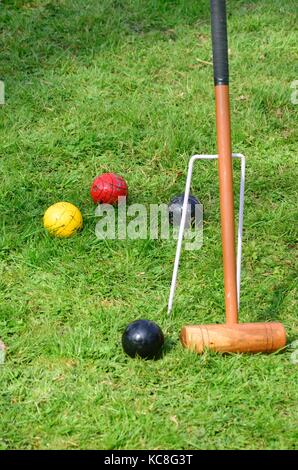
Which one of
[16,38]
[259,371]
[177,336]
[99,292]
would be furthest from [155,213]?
[16,38]

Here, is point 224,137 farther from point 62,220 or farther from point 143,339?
point 62,220

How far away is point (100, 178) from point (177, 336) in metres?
1.39

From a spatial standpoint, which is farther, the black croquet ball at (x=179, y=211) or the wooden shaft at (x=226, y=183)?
the black croquet ball at (x=179, y=211)

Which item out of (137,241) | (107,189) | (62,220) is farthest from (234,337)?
(107,189)

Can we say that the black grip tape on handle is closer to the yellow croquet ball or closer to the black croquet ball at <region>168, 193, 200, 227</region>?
the black croquet ball at <region>168, 193, 200, 227</region>

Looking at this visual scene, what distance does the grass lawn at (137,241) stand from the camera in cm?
331

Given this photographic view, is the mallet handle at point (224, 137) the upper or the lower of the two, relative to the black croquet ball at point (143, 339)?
upper

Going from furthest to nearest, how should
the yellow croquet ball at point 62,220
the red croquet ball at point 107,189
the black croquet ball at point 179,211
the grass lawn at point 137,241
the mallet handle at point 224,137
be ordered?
the red croquet ball at point 107,189, the black croquet ball at point 179,211, the yellow croquet ball at point 62,220, the mallet handle at point 224,137, the grass lawn at point 137,241

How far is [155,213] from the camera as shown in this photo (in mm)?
4809

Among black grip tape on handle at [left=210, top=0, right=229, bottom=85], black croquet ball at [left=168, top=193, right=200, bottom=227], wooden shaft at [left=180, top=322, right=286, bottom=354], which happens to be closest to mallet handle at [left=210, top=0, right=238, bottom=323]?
black grip tape on handle at [left=210, top=0, right=229, bottom=85]

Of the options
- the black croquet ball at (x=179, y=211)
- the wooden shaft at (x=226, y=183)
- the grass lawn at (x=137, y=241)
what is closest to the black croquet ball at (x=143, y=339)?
the grass lawn at (x=137, y=241)

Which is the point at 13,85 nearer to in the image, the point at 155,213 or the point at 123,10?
the point at 123,10

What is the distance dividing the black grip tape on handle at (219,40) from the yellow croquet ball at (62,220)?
138 cm

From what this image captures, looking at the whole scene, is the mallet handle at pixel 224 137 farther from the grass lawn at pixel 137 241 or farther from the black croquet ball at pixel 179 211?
the black croquet ball at pixel 179 211
